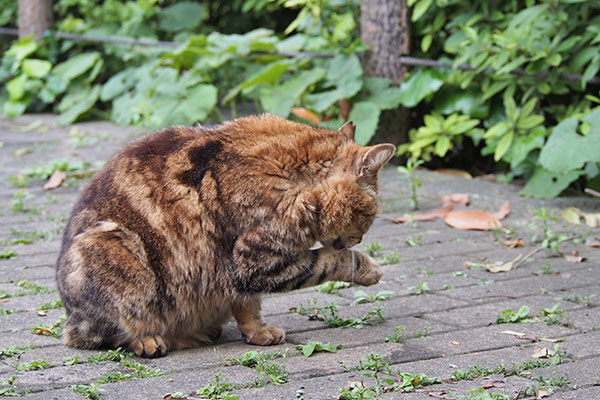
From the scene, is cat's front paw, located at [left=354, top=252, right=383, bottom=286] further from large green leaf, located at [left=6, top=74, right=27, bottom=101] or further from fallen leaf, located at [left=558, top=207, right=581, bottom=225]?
large green leaf, located at [left=6, top=74, right=27, bottom=101]

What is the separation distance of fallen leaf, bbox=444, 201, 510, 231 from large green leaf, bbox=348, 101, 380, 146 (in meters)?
1.14

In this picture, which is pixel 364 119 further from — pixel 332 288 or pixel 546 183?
pixel 332 288

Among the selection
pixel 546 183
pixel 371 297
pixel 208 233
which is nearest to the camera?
pixel 208 233

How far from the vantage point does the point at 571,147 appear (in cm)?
541

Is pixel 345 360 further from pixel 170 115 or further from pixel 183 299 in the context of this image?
pixel 170 115

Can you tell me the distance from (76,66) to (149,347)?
7.06 metres

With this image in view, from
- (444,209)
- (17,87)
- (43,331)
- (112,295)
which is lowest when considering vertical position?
(17,87)

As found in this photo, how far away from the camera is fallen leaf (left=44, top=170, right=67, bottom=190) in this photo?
6605 millimetres

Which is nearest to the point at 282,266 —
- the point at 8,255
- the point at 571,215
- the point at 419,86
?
the point at 8,255

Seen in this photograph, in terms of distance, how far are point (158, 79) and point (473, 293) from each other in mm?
4855

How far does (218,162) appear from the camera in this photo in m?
3.49

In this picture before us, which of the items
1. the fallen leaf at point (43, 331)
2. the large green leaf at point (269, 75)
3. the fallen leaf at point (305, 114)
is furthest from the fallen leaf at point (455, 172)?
the fallen leaf at point (43, 331)

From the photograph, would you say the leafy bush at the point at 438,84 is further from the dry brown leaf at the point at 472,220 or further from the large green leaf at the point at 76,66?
the dry brown leaf at the point at 472,220

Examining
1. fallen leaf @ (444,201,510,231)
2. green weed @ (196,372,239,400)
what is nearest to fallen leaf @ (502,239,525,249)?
fallen leaf @ (444,201,510,231)
